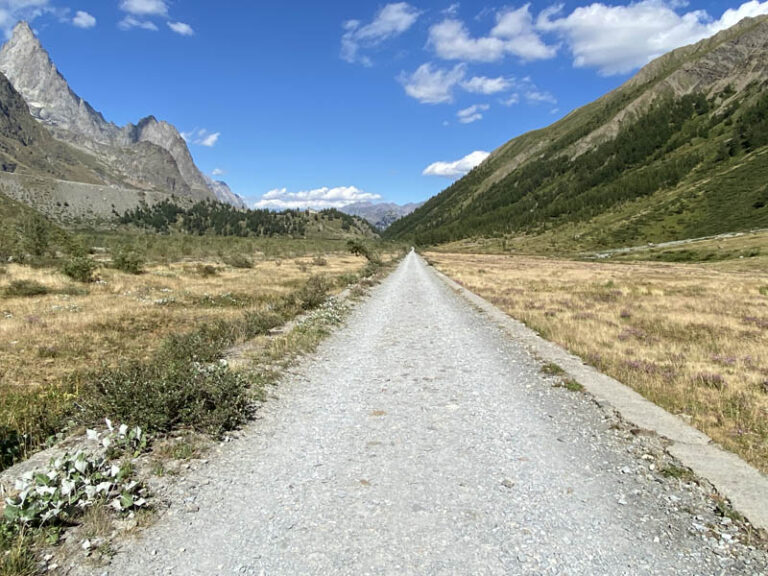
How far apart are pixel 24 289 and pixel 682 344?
1231 inches

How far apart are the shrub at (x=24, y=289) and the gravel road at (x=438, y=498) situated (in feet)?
72.6

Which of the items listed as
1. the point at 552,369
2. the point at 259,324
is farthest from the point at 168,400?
the point at 552,369

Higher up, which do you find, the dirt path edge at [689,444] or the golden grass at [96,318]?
the golden grass at [96,318]

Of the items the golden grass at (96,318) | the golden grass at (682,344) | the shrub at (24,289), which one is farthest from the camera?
the shrub at (24,289)

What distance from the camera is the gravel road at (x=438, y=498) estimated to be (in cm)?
394

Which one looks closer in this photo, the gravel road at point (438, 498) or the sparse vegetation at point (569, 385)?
the gravel road at point (438, 498)

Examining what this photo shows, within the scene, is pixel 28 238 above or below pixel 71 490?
above

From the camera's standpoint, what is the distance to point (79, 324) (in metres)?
15.4

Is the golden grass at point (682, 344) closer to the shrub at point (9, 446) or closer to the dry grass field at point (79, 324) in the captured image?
the shrub at point (9, 446)

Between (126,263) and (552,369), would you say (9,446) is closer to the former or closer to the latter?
(552,369)

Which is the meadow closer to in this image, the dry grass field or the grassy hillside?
the dry grass field

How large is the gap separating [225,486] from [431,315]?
52.7ft

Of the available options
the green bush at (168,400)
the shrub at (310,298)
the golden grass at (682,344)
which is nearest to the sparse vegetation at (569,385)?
the golden grass at (682,344)

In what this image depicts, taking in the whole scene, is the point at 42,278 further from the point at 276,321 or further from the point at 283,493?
the point at 283,493
